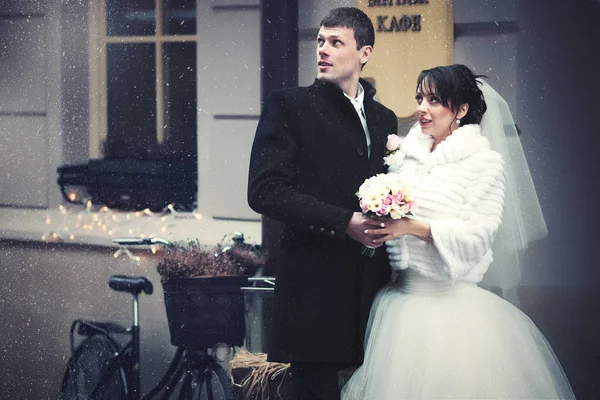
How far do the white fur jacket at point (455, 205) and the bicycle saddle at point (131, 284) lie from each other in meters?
1.80

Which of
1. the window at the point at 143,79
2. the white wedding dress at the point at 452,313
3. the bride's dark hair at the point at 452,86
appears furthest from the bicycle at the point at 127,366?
the bride's dark hair at the point at 452,86

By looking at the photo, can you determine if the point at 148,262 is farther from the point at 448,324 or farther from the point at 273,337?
the point at 448,324

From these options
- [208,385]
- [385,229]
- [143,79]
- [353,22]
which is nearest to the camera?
[385,229]

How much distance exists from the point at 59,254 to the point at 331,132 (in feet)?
8.32

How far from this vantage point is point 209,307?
4637 mm

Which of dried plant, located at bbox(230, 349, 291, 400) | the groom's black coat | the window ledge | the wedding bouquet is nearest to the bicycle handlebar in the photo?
the window ledge

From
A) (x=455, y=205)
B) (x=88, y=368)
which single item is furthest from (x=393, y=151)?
(x=88, y=368)

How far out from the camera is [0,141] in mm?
5477

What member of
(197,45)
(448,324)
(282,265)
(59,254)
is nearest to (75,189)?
(59,254)

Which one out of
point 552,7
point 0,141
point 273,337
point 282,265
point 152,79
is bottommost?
point 273,337

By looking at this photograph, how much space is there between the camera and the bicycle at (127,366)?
4762 millimetres

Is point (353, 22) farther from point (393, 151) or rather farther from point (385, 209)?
point (385, 209)

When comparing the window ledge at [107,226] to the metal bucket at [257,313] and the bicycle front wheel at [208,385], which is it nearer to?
the metal bucket at [257,313]

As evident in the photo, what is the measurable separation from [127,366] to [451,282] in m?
2.20
